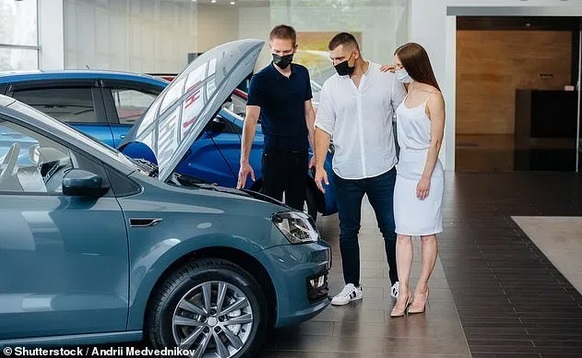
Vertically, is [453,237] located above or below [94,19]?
below

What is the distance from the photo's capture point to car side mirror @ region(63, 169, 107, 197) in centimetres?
459

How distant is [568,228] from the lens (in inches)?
386

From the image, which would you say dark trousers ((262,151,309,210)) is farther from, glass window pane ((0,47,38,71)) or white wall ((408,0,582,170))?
glass window pane ((0,47,38,71))

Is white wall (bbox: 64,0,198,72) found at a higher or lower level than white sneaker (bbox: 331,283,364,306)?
higher

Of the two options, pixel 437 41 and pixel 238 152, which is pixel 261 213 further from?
pixel 437 41

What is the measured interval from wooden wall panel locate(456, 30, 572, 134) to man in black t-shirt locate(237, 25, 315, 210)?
67.2ft

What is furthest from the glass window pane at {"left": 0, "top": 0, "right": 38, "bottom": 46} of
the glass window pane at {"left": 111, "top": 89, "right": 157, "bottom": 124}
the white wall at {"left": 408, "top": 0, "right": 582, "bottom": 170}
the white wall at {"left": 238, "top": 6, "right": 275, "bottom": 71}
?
the glass window pane at {"left": 111, "top": 89, "right": 157, "bottom": 124}

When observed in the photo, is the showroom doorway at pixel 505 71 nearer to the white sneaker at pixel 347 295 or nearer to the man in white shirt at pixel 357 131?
the white sneaker at pixel 347 295

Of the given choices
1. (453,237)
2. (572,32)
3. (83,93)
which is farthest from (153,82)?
(572,32)

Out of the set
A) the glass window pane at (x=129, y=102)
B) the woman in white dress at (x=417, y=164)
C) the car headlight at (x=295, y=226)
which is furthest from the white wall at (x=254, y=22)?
the car headlight at (x=295, y=226)

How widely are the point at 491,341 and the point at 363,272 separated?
6.94 ft

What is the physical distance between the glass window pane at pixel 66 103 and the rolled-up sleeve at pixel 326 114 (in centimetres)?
277

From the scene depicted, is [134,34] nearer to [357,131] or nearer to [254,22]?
[254,22]

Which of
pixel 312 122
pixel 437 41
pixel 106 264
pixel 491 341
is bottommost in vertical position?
pixel 491 341
